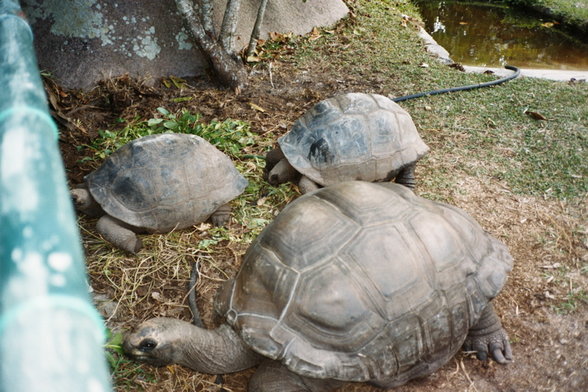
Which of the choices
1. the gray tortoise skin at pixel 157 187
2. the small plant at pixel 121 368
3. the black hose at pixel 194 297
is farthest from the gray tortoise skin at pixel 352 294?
the gray tortoise skin at pixel 157 187

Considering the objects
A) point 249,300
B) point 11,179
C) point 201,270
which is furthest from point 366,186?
point 11,179

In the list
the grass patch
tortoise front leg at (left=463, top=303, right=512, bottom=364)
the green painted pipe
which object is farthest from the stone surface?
the green painted pipe

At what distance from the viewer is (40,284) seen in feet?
1.98

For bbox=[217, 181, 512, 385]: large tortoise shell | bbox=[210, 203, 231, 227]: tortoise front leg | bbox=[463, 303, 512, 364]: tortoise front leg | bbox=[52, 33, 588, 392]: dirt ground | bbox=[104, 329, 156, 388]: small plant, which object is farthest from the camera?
bbox=[210, 203, 231, 227]: tortoise front leg

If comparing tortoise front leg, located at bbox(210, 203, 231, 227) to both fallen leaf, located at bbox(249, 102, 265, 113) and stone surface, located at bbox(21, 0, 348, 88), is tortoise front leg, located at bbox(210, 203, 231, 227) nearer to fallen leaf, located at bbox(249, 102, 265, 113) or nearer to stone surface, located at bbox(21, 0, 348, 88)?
fallen leaf, located at bbox(249, 102, 265, 113)

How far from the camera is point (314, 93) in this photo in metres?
5.60

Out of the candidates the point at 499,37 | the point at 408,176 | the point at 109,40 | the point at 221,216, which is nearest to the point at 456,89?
the point at 408,176

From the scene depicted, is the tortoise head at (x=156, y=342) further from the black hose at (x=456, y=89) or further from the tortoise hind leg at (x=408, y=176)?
the black hose at (x=456, y=89)

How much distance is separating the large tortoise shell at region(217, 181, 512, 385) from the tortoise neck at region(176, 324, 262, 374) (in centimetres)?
15

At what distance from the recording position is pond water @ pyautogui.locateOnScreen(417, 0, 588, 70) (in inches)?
348

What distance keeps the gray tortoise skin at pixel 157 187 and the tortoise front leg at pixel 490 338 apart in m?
2.06

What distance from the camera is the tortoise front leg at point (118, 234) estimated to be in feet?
11.1

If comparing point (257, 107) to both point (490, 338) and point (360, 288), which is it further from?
point (490, 338)

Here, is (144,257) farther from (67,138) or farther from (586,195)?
(586,195)
